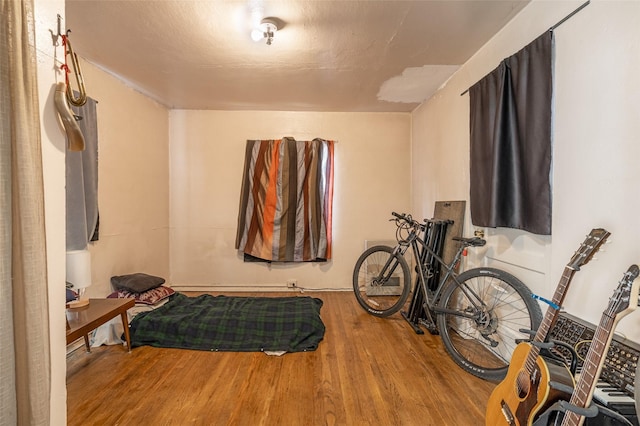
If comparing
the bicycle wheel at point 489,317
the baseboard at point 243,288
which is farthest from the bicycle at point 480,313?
the baseboard at point 243,288

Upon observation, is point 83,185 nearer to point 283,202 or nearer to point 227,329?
point 227,329

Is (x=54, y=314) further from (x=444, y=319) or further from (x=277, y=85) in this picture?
(x=277, y=85)

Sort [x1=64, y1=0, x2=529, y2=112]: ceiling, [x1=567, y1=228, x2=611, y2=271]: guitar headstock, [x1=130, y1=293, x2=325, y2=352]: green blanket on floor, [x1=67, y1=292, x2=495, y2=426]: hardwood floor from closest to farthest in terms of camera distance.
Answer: [x1=567, y1=228, x2=611, y2=271]: guitar headstock, [x1=67, y1=292, x2=495, y2=426]: hardwood floor, [x1=64, y1=0, x2=529, y2=112]: ceiling, [x1=130, y1=293, x2=325, y2=352]: green blanket on floor

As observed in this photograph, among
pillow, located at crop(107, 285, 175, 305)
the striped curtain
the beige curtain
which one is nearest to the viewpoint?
the beige curtain

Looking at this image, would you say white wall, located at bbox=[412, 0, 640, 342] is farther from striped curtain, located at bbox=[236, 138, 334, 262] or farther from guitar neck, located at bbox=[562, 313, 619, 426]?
striped curtain, located at bbox=[236, 138, 334, 262]

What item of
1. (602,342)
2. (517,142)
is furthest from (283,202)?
(602,342)

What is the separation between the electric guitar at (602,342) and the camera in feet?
3.15

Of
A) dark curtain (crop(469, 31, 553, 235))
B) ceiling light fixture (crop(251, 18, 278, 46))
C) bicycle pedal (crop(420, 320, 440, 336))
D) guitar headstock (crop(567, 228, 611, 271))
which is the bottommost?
bicycle pedal (crop(420, 320, 440, 336))

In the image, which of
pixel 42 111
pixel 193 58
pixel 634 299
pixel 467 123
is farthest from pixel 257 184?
pixel 634 299

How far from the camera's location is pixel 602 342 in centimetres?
99

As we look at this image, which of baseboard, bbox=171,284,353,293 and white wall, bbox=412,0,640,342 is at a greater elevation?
white wall, bbox=412,0,640,342

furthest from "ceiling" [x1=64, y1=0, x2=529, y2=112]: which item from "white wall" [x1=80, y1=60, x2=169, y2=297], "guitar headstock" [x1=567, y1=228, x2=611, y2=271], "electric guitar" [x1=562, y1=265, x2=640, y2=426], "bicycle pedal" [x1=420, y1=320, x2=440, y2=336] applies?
"bicycle pedal" [x1=420, y1=320, x2=440, y2=336]

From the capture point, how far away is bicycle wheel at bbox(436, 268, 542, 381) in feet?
6.28

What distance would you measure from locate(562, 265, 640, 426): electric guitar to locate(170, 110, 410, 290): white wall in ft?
9.68
